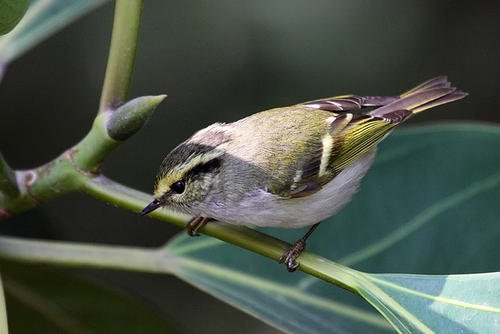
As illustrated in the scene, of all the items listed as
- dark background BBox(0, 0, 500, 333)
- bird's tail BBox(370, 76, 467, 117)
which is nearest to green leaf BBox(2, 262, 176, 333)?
bird's tail BBox(370, 76, 467, 117)

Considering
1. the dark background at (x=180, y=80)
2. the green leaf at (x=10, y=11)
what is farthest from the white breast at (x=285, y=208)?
the dark background at (x=180, y=80)

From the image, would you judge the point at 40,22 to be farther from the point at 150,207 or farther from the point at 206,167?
the point at 150,207

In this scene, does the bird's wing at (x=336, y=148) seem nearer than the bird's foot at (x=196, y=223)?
No

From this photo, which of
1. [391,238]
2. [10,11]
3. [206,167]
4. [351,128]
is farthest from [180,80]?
[10,11]

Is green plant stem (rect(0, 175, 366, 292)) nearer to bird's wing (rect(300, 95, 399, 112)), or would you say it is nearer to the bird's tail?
bird's wing (rect(300, 95, 399, 112))

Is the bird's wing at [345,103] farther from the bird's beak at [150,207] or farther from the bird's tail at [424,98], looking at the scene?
the bird's beak at [150,207]

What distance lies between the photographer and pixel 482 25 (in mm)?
3971

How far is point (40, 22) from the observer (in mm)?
1753

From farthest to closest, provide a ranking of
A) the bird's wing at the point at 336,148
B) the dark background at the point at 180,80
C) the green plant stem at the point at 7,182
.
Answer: the dark background at the point at 180,80 < the bird's wing at the point at 336,148 < the green plant stem at the point at 7,182

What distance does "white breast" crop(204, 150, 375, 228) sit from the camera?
5.60 ft

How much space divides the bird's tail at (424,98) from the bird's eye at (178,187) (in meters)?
0.56

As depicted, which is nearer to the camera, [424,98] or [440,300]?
[440,300]

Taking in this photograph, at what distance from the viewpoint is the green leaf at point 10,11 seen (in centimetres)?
118

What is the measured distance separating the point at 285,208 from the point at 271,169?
0.10 meters
